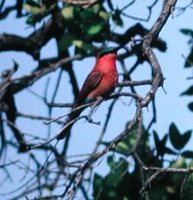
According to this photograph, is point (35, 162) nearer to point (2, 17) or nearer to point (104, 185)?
point (104, 185)

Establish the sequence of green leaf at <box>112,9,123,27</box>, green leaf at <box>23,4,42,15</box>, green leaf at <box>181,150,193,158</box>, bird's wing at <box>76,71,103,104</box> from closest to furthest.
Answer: green leaf at <box>181,150,193,158</box>, green leaf at <box>112,9,123,27</box>, green leaf at <box>23,4,42,15</box>, bird's wing at <box>76,71,103,104</box>

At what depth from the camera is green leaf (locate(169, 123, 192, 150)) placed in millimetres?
3859

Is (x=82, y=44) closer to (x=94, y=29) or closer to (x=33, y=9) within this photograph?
(x=94, y=29)

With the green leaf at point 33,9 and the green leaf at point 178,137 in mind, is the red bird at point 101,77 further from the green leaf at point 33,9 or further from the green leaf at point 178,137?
the green leaf at point 178,137

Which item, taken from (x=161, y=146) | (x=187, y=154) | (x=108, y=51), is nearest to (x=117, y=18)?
(x=108, y=51)

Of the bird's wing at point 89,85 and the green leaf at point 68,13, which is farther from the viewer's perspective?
the bird's wing at point 89,85

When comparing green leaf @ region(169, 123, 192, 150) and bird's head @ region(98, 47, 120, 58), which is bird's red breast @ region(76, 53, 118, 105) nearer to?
bird's head @ region(98, 47, 120, 58)

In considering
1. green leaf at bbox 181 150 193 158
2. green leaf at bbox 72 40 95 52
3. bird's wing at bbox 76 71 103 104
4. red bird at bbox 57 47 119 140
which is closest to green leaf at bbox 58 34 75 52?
green leaf at bbox 72 40 95 52

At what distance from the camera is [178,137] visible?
386 cm

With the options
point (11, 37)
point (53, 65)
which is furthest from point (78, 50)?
point (11, 37)

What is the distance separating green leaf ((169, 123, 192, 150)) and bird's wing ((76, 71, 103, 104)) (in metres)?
0.72

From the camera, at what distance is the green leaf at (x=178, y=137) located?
12.7 feet

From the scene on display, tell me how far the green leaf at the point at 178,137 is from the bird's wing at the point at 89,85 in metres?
0.72

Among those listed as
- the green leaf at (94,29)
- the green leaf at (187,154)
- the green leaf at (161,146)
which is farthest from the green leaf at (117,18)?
the green leaf at (187,154)
